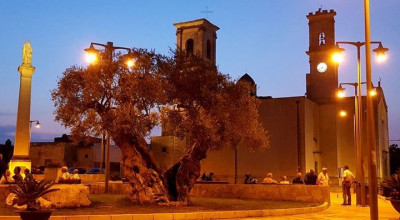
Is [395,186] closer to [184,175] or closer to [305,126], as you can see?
[184,175]

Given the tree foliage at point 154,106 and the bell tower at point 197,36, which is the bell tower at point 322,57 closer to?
the bell tower at point 197,36

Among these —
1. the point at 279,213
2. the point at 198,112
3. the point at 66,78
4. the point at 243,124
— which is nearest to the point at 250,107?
the point at 243,124

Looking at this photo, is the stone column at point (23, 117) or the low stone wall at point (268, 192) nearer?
the low stone wall at point (268, 192)

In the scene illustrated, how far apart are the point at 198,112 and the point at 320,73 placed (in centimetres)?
3355

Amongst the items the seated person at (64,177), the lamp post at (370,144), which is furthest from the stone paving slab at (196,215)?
the lamp post at (370,144)

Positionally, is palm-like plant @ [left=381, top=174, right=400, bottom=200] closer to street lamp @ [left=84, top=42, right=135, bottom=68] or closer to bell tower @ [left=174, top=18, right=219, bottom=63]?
street lamp @ [left=84, top=42, right=135, bottom=68]

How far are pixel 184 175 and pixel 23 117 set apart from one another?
43.7ft

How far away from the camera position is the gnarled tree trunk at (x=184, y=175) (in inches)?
744

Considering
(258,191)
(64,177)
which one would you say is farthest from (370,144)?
(64,177)

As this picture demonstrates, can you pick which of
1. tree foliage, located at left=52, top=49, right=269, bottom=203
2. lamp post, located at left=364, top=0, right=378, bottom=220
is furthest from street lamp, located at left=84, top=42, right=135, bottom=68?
lamp post, located at left=364, top=0, right=378, bottom=220

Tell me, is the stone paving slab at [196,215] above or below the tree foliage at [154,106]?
below

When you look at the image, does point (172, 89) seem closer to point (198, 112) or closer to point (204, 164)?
point (198, 112)

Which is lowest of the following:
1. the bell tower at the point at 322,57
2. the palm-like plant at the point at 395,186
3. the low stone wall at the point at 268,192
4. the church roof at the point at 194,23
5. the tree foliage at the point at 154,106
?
the low stone wall at the point at 268,192

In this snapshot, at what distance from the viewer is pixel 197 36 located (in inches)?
2044
